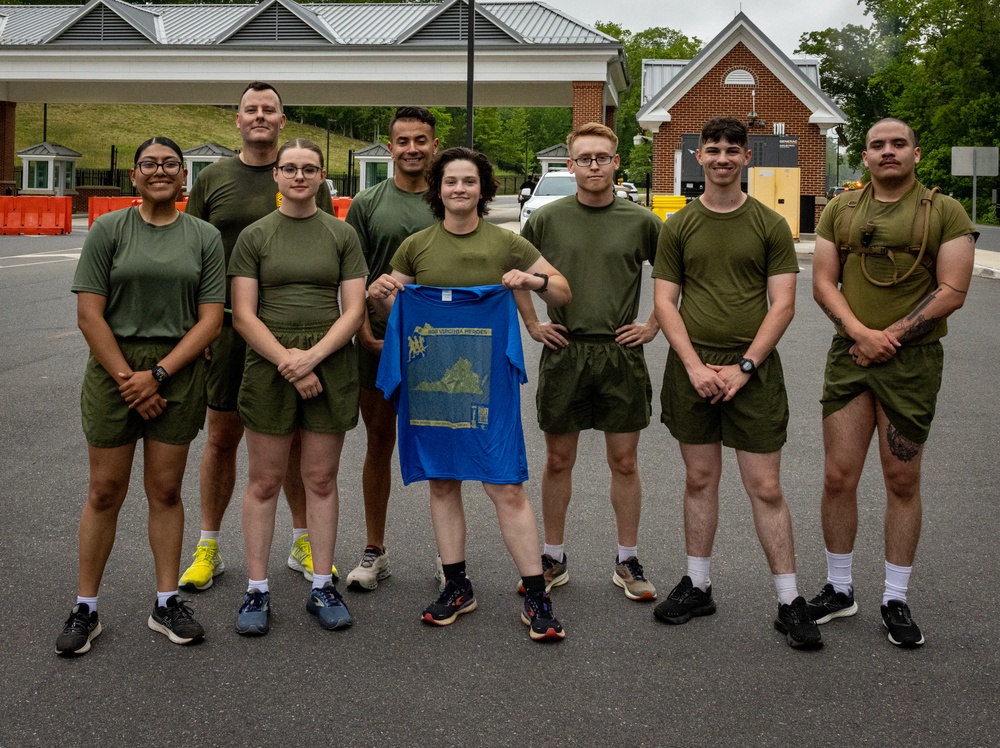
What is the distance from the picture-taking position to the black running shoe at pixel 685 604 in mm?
4688

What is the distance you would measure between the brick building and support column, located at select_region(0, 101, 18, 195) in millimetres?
23464

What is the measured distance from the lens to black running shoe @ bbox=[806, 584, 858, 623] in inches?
185

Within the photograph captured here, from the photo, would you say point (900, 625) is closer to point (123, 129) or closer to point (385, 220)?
point (385, 220)

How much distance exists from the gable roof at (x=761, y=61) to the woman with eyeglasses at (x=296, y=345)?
36.0 m

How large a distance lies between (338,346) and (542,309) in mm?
11501

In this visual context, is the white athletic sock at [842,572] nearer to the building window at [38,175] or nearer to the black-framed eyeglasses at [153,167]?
the black-framed eyeglasses at [153,167]

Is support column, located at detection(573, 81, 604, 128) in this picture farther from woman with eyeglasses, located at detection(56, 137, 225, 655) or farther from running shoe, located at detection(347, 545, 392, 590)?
woman with eyeglasses, located at detection(56, 137, 225, 655)

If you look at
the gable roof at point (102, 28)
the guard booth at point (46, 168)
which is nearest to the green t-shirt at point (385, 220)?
the gable roof at point (102, 28)

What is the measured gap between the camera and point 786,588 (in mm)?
4629

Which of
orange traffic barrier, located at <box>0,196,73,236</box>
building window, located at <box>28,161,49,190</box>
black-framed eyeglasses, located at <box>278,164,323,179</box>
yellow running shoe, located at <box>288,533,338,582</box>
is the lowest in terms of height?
yellow running shoe, located at <box>288,533,338,582</box>

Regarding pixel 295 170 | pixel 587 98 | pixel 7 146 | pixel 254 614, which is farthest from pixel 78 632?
pixel 7 146

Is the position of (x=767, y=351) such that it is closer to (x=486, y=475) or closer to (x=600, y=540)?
(x=486, y=475)

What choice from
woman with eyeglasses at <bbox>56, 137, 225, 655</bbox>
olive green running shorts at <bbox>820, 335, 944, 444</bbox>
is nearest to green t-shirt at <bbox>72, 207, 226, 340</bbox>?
woman with eyeglasses at <bbox>56, 137, 225, 655</bbox>

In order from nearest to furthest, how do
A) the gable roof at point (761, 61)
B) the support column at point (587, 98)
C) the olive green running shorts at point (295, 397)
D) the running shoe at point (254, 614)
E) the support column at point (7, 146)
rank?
the running shoe at point (254, 614) → the olive green running shorts at point (295, 397) → the support column at point (587, 98) → the gable roof at point (761, 61) → the support column at point (7, 146)
